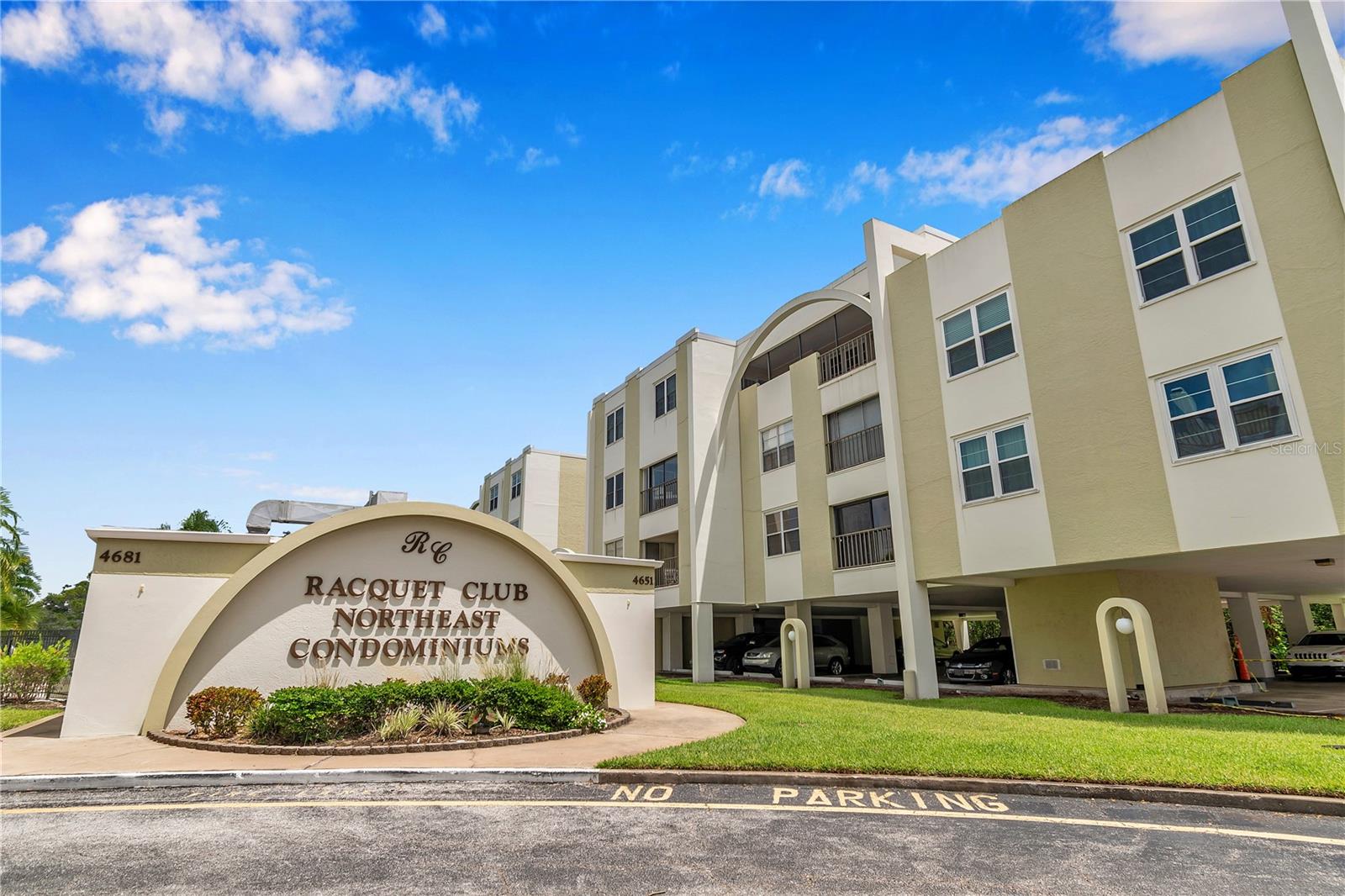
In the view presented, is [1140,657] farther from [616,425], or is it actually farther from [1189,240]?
[616,425]

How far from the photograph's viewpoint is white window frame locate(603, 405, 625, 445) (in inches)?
1329

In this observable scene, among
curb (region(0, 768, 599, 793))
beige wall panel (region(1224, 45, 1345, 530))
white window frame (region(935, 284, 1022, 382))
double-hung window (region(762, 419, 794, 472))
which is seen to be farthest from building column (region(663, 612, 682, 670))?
beige wall panel (region(1224, 45, 1345, 530))

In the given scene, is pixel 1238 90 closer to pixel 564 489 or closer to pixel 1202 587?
pixel 1202 587

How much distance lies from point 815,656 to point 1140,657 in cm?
1390

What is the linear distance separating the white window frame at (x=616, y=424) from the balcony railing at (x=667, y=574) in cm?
669

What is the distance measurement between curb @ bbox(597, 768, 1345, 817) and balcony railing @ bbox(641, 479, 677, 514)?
68.0ft

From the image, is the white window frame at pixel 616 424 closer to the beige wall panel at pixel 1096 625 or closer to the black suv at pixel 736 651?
the black suv at pixel 736 651

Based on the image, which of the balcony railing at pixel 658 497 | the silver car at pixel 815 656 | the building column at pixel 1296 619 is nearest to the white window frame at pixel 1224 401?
the silver car at pixel 815 656

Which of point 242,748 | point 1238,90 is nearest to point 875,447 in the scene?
point 1238,90

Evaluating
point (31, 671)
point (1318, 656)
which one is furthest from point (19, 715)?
point (1318, 656)

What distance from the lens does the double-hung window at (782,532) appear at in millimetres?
25623

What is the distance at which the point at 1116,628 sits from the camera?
48.2ft

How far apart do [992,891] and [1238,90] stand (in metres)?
15.6

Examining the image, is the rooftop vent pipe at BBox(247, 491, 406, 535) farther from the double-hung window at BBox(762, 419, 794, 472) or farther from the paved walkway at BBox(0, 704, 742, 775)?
the double-hung window at BBox(762, 419, 794, 472)
